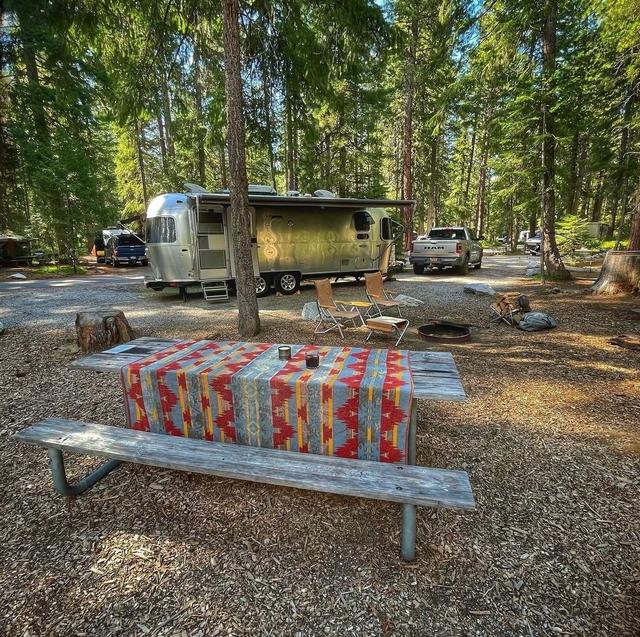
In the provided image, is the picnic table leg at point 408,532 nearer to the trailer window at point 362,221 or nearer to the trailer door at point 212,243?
the trailer door at point 212,243

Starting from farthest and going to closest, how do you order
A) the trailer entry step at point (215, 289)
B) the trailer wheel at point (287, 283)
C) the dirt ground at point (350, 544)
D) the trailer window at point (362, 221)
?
the trailer window at point (362, 221)
the trailer wheel at point (287, 283)
the trailer entry step at point (215, 289)
the dirt ground at point (350, 544)

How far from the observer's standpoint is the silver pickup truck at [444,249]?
46.5ft

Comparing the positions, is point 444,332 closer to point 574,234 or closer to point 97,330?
point 97,330

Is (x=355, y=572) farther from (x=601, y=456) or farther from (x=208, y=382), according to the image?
(x=601, y=456)

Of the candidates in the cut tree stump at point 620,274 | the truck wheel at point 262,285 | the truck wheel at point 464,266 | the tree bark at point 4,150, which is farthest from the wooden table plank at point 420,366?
the tree bark at point 4,150

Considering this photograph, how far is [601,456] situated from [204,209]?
9.28m

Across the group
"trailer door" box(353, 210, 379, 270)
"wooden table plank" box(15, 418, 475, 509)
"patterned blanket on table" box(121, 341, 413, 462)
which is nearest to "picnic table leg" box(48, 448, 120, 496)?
"wooden table plank" box(15, 418, 475, 509)

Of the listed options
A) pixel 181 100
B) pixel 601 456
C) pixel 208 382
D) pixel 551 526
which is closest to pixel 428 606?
pixel 551 526

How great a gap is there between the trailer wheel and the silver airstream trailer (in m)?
0.03

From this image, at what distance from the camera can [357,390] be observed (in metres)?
2.46

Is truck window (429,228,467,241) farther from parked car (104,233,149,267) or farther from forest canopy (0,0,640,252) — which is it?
parked car (104,233,149,267)

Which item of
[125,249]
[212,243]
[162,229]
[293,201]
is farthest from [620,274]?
[125,249]

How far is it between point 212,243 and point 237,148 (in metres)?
4.37

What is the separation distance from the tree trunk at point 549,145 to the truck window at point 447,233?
3.14m
